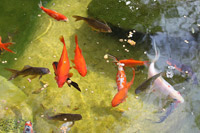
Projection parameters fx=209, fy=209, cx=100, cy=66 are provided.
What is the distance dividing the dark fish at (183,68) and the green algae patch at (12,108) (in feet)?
8.15

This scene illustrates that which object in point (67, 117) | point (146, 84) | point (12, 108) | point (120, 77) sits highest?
point (146, 84)

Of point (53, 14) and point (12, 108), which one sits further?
point (53, 14)

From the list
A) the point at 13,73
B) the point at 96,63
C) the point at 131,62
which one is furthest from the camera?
the point at 96,63

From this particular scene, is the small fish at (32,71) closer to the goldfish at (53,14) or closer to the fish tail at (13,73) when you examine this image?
the fish tail at (13,73)

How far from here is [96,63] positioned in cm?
375

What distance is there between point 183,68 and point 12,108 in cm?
288

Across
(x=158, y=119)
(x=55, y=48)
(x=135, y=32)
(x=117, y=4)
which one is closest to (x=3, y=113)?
A: (x=55, y=48)

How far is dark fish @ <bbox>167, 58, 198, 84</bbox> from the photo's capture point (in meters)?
3.47

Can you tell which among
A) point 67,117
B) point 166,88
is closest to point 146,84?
point 166,88

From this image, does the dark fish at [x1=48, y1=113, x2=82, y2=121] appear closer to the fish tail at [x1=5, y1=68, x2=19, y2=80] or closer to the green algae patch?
the green algae patch

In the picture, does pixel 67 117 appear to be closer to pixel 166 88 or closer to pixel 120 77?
pixel 120 77

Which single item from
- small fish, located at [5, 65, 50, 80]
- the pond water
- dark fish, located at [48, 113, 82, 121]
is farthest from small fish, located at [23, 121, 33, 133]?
small fish, located at [5, 65, 50, 80]

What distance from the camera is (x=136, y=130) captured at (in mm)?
3133

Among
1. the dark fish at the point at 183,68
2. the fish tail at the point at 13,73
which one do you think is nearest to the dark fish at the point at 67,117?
the fish tail at the point at 13,73
